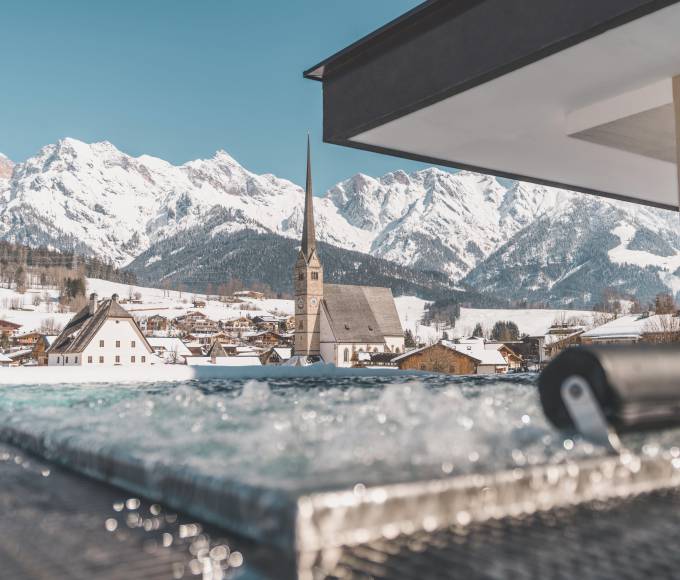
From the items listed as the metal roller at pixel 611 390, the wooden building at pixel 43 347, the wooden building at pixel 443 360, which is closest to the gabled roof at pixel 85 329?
the wooden building at pixel 43 347

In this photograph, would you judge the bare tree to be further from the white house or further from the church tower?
the white house

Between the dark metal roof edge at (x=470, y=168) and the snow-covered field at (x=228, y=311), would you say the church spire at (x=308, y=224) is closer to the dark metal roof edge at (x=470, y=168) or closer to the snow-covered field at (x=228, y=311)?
the dark metal roof edge at (x=470, y=168)

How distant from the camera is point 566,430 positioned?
148 cm

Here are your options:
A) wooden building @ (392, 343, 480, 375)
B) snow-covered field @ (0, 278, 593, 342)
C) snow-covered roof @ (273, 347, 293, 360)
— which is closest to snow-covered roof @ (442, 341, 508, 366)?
wooden building @ (392, 343, 480, 375)

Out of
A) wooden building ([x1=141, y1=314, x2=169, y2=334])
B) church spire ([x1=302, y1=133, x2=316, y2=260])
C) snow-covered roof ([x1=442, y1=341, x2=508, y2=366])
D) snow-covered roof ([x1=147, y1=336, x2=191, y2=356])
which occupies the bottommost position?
snow-covered roof ([x1=147, y1=336, x2=191, y2=356])

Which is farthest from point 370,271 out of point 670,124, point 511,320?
point 670,124

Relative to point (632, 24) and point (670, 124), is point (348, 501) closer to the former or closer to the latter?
point (632, 24)

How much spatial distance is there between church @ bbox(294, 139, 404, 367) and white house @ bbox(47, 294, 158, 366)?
1450cm

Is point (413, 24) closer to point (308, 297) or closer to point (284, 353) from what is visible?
point (308, 297)

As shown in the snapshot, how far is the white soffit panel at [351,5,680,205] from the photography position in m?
3.94

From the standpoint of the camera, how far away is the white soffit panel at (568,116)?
394 centimetres

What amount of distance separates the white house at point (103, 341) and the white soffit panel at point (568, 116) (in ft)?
150

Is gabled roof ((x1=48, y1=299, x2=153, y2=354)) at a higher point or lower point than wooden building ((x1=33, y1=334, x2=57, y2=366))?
higher

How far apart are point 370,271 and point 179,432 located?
13851 centimetres
